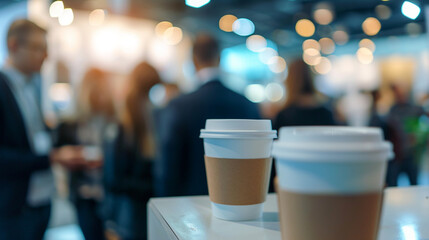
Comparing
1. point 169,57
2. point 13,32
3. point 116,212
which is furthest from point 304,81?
point 169,57

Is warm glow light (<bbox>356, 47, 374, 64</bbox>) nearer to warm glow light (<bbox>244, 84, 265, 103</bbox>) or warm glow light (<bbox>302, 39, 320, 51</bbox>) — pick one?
warm glow light (<bbox>302, 39, 320, 51</bbox>)

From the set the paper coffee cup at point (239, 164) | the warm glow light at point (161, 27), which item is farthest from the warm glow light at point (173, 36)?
the paper coffee cup at point (239, 164)

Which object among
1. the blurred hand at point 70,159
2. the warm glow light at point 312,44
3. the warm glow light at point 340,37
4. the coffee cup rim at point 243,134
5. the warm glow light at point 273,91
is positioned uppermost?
the warm glow light at point 340,37

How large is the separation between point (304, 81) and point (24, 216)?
5.49 ft

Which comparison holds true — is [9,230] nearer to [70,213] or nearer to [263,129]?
[263,129]

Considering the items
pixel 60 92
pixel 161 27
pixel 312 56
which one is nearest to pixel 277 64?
pixel 312 56

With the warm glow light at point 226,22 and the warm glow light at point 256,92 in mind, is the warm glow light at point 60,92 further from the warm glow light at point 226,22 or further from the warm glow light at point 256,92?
the warm glow light at point 256,92

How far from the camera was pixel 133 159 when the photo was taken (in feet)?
7.38

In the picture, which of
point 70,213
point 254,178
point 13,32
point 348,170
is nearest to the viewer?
point 348,170

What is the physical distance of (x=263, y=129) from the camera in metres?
0.74

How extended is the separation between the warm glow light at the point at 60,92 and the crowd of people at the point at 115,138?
7.08ft

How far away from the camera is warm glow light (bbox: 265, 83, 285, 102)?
10234 mm

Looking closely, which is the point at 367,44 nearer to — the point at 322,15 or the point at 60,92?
the point at 322,15

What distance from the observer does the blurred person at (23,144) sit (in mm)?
1690
